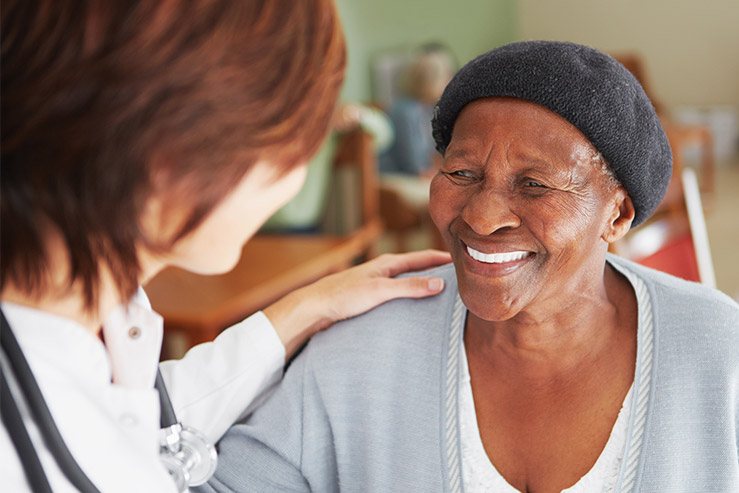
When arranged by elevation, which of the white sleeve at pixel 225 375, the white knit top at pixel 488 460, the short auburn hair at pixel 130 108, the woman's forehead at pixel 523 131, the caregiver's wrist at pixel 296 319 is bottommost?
the white knit top at pixel 488 460

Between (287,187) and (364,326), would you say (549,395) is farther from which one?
(287,187)

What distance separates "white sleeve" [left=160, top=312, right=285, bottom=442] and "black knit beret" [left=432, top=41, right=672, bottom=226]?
0.56 metres

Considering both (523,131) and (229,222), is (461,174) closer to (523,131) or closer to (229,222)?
(523,131)

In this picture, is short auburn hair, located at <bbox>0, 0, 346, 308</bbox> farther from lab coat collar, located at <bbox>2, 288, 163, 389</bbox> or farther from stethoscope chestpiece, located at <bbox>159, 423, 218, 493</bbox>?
stethoscope chestpiece, located at <bbox>159, 423, 218, 493</bbox>

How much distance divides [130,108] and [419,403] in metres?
0.83

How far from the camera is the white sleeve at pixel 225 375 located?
1272 millimetres

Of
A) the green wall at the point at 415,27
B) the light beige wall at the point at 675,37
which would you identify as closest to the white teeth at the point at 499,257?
the green wall at the point at 415,27

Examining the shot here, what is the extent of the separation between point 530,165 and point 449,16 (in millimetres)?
7822

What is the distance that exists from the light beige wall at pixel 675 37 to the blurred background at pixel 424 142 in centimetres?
1

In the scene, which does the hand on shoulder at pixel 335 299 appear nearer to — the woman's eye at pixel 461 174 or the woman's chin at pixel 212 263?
the woman's eye at pixel 461 174

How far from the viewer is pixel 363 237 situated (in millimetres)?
3393

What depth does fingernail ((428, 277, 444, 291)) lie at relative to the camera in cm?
138

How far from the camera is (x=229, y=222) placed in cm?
75

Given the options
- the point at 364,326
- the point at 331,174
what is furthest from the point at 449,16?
the point at 364,326
